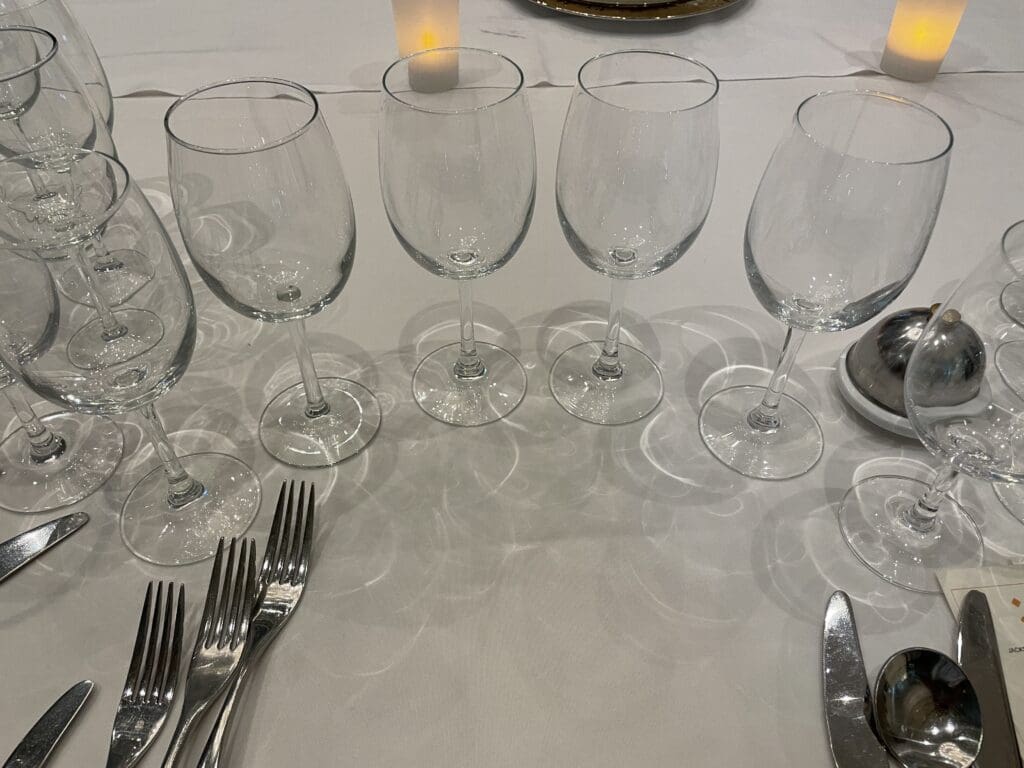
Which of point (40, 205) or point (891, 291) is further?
point (40, 205)

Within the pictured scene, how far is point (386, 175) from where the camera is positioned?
25.8 inches

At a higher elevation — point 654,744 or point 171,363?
point 171,363

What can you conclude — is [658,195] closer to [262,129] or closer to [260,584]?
[262,129]

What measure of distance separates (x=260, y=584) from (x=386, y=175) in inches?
13.8

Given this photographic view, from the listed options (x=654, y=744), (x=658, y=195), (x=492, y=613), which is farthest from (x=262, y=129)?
(x=654, y=744)

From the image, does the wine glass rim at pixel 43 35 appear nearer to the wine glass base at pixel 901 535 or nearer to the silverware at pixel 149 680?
the silverware at pixel 149 680

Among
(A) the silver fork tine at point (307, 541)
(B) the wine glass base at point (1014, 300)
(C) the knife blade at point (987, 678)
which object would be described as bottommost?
(A) the silver fork tine at point (307, 541)

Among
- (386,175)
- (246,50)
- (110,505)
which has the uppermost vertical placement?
(386,175)

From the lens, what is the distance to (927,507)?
66cm

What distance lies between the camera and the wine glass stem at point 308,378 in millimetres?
708

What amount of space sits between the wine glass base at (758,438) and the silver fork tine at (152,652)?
490 mm

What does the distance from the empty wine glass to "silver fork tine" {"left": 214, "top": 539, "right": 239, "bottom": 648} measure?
0.61ft

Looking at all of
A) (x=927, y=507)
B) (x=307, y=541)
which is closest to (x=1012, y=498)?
(x=927, y=507)

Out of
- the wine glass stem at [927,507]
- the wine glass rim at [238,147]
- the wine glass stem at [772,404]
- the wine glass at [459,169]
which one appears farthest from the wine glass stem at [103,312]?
the wine glass stem at [927,507]
